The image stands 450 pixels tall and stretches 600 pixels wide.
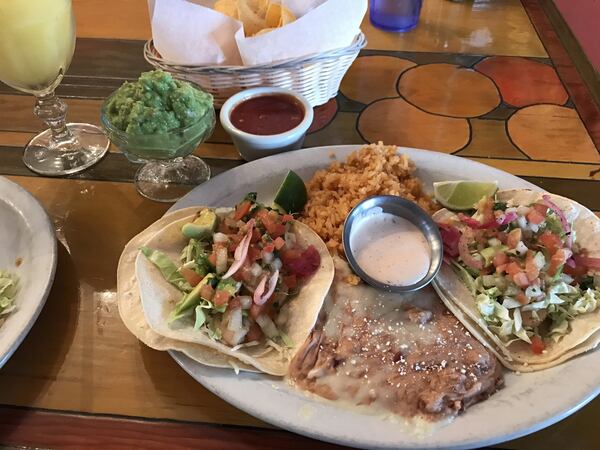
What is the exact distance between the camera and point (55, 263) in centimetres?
192

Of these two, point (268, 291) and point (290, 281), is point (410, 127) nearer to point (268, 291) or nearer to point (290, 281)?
point (290, 281)

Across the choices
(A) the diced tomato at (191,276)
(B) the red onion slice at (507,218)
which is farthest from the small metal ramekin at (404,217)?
(A) the diced tomato at (191,276)

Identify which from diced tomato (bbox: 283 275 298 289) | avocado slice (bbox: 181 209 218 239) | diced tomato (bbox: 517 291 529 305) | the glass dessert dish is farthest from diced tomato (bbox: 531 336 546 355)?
the glass dessert dish

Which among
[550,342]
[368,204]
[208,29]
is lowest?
[550,342]

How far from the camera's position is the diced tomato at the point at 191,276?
1878 millimetres

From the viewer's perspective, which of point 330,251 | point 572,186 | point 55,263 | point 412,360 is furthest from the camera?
point 572,186

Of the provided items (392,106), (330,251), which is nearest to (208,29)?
(392,106)

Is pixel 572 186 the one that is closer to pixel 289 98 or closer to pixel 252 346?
pixel 289 98

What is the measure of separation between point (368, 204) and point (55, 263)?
1.17 meters

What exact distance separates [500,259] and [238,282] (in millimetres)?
942

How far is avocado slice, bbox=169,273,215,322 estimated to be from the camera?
5.85 feet

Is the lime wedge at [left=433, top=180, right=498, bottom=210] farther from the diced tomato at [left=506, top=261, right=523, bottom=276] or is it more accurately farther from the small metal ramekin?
the diced tomato at [left=506, top=261, right=523, bottom=276]

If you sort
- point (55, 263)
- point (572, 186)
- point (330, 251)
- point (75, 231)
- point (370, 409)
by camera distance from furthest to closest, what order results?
1. point (572, 186)
2. point (75, 231)
3. point (330, 251)
4. point (55, 263)
5. point (370, 409)

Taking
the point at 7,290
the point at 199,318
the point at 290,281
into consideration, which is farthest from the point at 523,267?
the point at 7,290
